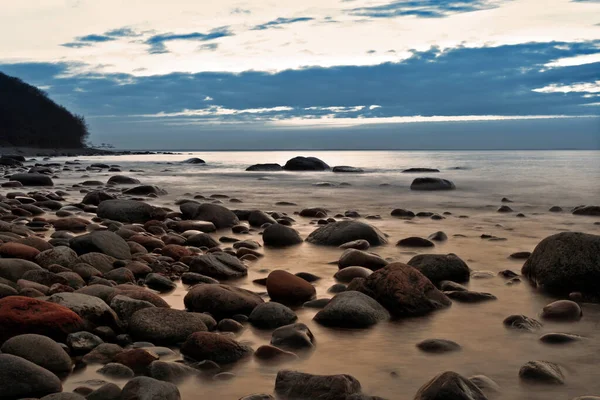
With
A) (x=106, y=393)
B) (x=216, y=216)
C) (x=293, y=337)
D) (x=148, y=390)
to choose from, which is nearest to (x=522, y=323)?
(x=293, y=337)

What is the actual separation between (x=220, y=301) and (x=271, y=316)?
1.36ft

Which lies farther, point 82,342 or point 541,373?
point 82,342

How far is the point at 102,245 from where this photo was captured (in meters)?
5.71

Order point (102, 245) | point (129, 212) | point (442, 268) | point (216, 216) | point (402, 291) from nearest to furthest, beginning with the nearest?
point (402, 291), point (442, 268), point (102, 245), point (216, 216), point (129, 212)

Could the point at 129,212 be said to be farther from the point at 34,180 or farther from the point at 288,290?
the point at 34,180

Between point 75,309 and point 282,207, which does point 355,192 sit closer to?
point 282,207

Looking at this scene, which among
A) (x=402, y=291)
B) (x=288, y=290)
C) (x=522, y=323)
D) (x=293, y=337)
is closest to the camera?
(x=293, y=337)

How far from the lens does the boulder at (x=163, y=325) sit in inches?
140

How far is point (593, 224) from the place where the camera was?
9883mm

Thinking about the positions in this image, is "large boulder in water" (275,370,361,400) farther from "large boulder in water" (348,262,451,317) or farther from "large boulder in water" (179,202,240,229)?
"large boulder in water" (179,202,240,229)

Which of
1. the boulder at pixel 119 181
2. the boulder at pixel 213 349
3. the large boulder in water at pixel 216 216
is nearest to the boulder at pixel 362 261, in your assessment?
the boulder at pixel 213 349

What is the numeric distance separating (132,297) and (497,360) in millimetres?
2401

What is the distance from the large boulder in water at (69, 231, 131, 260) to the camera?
18.7 ft

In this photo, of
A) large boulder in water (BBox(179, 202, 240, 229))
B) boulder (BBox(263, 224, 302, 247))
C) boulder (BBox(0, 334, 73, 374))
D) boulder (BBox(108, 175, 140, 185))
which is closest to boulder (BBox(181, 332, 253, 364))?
boulder (BBox(0, 334, 73, 374))
